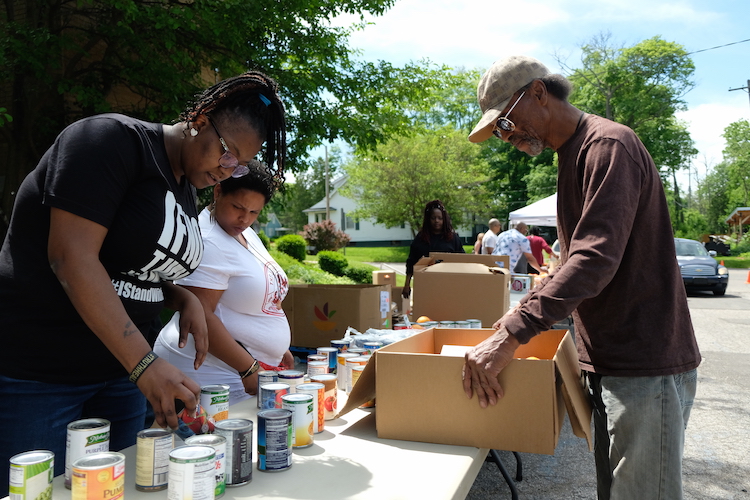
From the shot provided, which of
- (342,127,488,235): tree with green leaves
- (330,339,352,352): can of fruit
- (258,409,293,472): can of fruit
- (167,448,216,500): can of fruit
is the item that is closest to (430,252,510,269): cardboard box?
(330,339,352,352): can of fruit

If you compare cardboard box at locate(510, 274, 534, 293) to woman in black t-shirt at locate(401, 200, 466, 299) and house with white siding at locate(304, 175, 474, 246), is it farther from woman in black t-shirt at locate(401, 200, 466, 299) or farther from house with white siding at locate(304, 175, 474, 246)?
house with white siding at locate(304, 175, 474, 246)

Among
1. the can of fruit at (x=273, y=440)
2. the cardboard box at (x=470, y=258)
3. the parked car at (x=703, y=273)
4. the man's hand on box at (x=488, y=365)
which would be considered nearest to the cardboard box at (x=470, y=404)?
the man's hand on box at (x=488, y=365)

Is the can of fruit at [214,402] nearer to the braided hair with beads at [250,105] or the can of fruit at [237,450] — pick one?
the can of fruit at [237,450]

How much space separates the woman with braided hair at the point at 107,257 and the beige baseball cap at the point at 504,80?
0.78m

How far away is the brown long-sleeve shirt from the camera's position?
164 centimetres

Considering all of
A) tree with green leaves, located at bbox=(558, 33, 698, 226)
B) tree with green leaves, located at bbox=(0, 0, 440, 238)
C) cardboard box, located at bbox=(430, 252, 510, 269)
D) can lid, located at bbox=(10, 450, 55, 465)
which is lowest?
can lid, located at bbox=(10, 450, 55, 465)

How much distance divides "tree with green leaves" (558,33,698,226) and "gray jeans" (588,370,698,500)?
3283 centimetres

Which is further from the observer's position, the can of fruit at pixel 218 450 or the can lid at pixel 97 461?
the can of fruit at pixel 218 450

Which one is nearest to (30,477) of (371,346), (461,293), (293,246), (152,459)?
(152,459)

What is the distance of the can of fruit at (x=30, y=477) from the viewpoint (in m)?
1.15

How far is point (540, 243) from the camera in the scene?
34.2 feet

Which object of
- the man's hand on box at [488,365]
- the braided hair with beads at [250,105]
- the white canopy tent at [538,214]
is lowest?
the man's hand on box at [488,365]

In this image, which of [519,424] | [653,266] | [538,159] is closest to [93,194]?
[519,424]

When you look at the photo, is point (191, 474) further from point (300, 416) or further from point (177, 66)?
point (177, 66)
